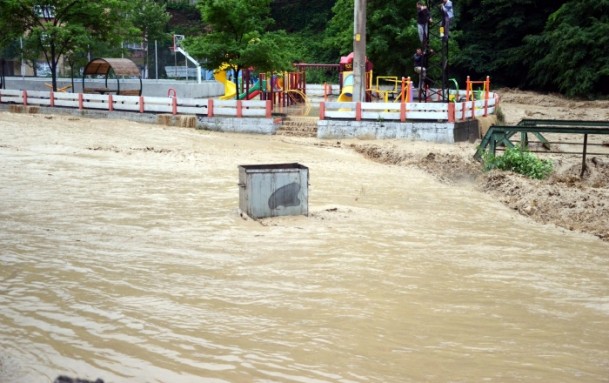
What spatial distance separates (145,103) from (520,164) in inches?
612

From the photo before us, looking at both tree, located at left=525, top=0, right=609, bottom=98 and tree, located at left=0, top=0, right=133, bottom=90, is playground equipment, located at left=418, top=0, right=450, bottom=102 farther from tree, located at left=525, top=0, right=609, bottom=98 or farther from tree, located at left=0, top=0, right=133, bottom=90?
tree, located at left=0, top=0, right=133, bottom=90

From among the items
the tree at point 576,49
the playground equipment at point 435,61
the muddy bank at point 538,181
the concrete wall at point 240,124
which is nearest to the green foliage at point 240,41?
the concrete wall at point 240,124

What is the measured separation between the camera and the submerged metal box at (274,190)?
36.6 feet

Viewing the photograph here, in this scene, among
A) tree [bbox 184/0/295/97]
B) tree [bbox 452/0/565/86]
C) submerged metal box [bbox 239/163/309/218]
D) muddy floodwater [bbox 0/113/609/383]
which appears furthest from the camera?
tree [bbox 452/0/565/86]

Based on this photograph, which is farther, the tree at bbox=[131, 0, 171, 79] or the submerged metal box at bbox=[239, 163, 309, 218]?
the tree at bbox=[131, 0, 171, 79]

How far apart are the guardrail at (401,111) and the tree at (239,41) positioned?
335 cm

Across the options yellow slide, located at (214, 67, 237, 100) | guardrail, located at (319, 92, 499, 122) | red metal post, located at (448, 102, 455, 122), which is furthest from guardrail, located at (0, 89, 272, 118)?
red metal post, located at (448, 102, 455, 122)

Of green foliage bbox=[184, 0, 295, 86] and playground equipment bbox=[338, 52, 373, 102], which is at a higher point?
green foliage bbox=[184, 0, 295, 86]

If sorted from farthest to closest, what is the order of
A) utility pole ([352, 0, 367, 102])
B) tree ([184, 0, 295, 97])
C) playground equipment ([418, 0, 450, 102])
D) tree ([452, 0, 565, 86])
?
tree ([452, 0, 565, 86]) < tree ([184, 0, 295, 97]) < utility pole ([352, 0, 367, 102]) < playground equipment ([418, 0, 450, 102])

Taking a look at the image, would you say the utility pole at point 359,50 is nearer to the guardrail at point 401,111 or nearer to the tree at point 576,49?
the guardrail at point 401,111

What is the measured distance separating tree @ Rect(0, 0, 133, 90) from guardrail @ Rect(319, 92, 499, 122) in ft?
44.0

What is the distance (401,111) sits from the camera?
23141 mm

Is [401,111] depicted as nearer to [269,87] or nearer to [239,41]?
[239,41]

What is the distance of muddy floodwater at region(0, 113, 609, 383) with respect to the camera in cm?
599
